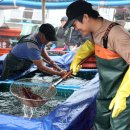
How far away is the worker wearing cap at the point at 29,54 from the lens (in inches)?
163

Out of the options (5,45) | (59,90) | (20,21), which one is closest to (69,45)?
(5,45)

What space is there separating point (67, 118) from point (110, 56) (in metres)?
0.78

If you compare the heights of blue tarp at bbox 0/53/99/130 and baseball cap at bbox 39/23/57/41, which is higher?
baseball cap at bbox 39/23/57/41

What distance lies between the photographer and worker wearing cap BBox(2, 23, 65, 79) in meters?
4.14

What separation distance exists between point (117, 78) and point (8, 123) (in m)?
1.08

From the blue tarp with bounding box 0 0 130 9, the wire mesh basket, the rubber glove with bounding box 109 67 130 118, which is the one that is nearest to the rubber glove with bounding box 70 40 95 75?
the wire mesh basket

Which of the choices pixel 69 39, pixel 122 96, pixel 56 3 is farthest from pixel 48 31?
pixel 69 39

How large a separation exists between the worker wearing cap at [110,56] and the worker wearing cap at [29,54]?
1709mm

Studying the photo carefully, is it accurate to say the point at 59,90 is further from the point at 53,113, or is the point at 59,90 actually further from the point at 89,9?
the point at 89,9

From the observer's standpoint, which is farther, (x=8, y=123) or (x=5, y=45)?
(x=5, y=45)

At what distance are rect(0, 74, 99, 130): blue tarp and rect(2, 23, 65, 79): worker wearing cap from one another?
1.01 meters

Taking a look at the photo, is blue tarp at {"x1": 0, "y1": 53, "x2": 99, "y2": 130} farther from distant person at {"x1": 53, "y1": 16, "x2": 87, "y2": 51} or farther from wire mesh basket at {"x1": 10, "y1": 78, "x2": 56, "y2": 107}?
distant person at {"x1": 53, "y1": 16, "x2": 87, "y2": 51}

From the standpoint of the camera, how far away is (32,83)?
3.79 m

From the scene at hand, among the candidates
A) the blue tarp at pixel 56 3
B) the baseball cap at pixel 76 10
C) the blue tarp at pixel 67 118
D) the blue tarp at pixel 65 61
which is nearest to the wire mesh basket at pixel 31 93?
the blue tarp at pixel 67 118
